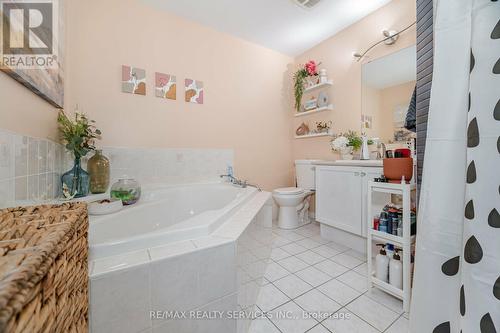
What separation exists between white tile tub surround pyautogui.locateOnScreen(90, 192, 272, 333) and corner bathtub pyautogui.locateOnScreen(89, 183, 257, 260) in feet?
0.12

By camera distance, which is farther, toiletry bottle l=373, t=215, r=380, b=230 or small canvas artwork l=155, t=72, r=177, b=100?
small canvas artwork l=155, t=72, r=177, b=100

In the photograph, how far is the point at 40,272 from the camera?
24 centimetres

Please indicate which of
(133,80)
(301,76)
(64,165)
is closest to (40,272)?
(64,165)

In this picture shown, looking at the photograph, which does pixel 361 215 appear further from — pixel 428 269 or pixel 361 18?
pixel 361 18

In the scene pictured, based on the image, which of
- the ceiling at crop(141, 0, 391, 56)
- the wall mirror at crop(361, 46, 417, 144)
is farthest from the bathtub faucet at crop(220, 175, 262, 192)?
the ceiling at crop(141, 0, 391, 56)

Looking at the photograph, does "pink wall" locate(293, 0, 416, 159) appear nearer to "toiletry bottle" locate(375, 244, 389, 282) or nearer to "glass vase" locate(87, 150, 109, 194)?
"toiletry bottle" locate(375, 244, 389, 282)

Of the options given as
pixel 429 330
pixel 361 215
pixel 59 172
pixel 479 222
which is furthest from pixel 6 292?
pixel 361 215

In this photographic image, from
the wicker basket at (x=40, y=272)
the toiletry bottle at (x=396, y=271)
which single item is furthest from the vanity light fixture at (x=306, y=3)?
the wicker basket at (x=40, y=272)

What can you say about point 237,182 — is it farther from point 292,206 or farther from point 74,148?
point 74,148

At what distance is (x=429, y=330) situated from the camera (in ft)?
1.98

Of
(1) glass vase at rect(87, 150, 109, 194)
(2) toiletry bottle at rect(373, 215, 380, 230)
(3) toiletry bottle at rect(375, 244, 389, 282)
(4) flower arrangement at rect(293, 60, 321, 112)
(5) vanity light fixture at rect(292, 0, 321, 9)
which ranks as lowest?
(3) toiletry bottle at rect(375, 244, 389, 282)

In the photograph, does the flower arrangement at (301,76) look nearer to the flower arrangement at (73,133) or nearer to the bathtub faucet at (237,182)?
the bathtub faucet at (237,182)

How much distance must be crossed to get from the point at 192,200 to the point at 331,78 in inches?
90.6

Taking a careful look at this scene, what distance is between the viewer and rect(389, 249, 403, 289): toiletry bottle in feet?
3.94
